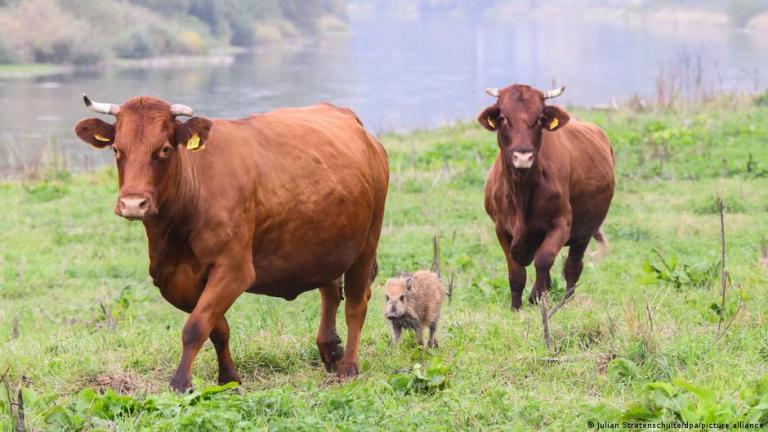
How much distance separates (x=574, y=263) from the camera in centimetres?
988

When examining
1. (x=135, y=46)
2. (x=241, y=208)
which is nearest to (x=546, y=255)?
(x=241, y=208)

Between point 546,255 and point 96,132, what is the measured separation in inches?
152

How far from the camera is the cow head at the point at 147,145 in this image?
554 centimetres

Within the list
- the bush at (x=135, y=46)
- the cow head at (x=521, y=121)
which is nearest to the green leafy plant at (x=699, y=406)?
the cow head at (x=521, y=121)

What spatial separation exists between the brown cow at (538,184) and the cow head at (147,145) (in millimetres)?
2976

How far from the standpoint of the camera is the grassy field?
4984 mm

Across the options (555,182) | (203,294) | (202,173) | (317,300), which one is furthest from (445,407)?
(317,300)

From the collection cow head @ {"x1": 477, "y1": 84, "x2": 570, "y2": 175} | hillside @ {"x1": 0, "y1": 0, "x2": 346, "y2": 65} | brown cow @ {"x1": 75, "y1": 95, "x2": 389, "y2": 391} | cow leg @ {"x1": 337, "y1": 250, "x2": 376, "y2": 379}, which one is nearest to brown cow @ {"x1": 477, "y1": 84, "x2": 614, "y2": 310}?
cow head @ {"x1": 477, "y1": 84, "x2": 570, "y2": 175}

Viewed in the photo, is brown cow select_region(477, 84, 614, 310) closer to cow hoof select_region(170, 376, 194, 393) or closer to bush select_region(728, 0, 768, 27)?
cow hoof select_region(170, 376, 194, 393)

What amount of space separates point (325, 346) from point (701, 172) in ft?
34.6

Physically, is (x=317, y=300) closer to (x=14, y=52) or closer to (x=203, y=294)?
(x=203, y=294)

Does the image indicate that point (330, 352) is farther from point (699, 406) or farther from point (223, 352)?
point (699, 406)

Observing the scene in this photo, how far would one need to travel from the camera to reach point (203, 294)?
19.1 feet

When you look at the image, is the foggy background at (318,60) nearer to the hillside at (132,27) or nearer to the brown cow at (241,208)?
the hillside at (132,27)
